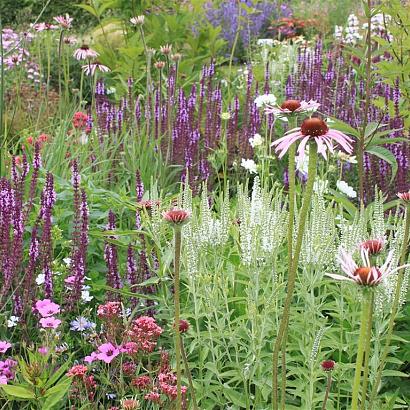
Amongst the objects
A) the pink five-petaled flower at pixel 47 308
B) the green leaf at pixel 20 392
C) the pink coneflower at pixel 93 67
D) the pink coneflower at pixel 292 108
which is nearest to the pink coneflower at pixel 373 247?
the pink coneflower at pixel 292 108

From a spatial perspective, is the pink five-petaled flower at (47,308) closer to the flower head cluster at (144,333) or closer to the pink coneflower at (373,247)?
the flower head cluster at (144,333)

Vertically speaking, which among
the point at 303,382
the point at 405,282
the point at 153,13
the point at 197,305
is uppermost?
the point at 153,13

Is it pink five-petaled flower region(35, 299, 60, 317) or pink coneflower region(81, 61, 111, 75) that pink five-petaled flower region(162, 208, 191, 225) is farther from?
pink coneflower region(81, 61, 111, 75)

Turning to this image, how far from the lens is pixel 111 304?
2.30 m

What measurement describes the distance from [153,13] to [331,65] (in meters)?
1.96

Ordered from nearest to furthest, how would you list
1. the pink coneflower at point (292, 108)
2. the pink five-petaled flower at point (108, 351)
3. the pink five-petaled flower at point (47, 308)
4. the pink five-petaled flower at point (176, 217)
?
the pink five-petaled flower at point (176, 217) → the pink coneflower at point (292, 108) → the pink five-petaled flower at point (108, 351) → the pink five-petaled flower at point (47, 308)

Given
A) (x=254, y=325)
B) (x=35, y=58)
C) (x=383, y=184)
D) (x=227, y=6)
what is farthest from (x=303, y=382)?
(x=227, y=6)

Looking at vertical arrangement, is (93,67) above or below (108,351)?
above

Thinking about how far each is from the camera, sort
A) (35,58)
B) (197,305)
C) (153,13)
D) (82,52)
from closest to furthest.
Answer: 1. (197,305)
2. (82,52)
3. (153,13)
4. (35,58)

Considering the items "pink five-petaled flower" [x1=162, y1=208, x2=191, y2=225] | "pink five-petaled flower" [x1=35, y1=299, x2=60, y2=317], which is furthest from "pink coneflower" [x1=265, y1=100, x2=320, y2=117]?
"pink five-petaled flower" [x1=35, y1=299, x2=60, y2=317]

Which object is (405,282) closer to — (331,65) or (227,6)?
(331,65)

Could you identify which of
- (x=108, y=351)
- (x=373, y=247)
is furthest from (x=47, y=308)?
(x=373, y=247)

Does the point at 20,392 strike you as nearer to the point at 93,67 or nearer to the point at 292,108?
the point at 292,108

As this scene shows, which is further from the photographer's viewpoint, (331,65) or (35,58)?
(35,58)
